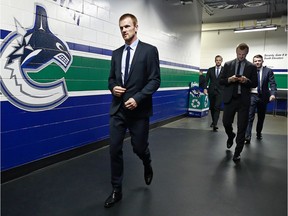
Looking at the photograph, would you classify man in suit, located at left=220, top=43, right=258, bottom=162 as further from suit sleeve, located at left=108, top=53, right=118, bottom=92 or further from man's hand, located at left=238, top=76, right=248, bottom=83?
suit sleeve, located at left=108, top=53, right=118, bottom=92

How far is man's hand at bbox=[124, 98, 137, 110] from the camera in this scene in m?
1.97

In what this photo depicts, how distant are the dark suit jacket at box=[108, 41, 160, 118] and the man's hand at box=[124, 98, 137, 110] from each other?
5 cm

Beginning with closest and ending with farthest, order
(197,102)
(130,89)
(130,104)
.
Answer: (130,104)
(130,89)
(197,102)

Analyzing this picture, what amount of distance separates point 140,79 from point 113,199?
108cm

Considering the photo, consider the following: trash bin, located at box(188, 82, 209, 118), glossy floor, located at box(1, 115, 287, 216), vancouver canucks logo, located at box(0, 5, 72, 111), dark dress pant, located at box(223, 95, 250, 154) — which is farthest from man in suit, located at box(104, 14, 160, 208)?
trash bin, located at box(188, 82, 209, 118)

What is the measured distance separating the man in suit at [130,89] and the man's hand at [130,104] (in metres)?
0.04

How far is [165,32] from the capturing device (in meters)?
5.94

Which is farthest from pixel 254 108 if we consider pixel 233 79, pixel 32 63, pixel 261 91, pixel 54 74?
pixel 32 63

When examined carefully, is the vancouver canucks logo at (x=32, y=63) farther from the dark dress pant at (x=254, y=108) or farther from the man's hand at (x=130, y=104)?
the dark dress pant at (x=254, y=108)

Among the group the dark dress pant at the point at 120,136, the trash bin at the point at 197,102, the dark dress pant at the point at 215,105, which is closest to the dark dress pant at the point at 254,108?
the dark dress pant at the point at 215,105

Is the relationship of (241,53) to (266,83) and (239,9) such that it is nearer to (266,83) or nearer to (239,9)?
(266,83)

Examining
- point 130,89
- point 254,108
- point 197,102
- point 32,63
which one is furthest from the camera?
point 197,102

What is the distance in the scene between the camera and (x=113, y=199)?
2.14 meters

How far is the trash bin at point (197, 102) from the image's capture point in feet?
24.8
